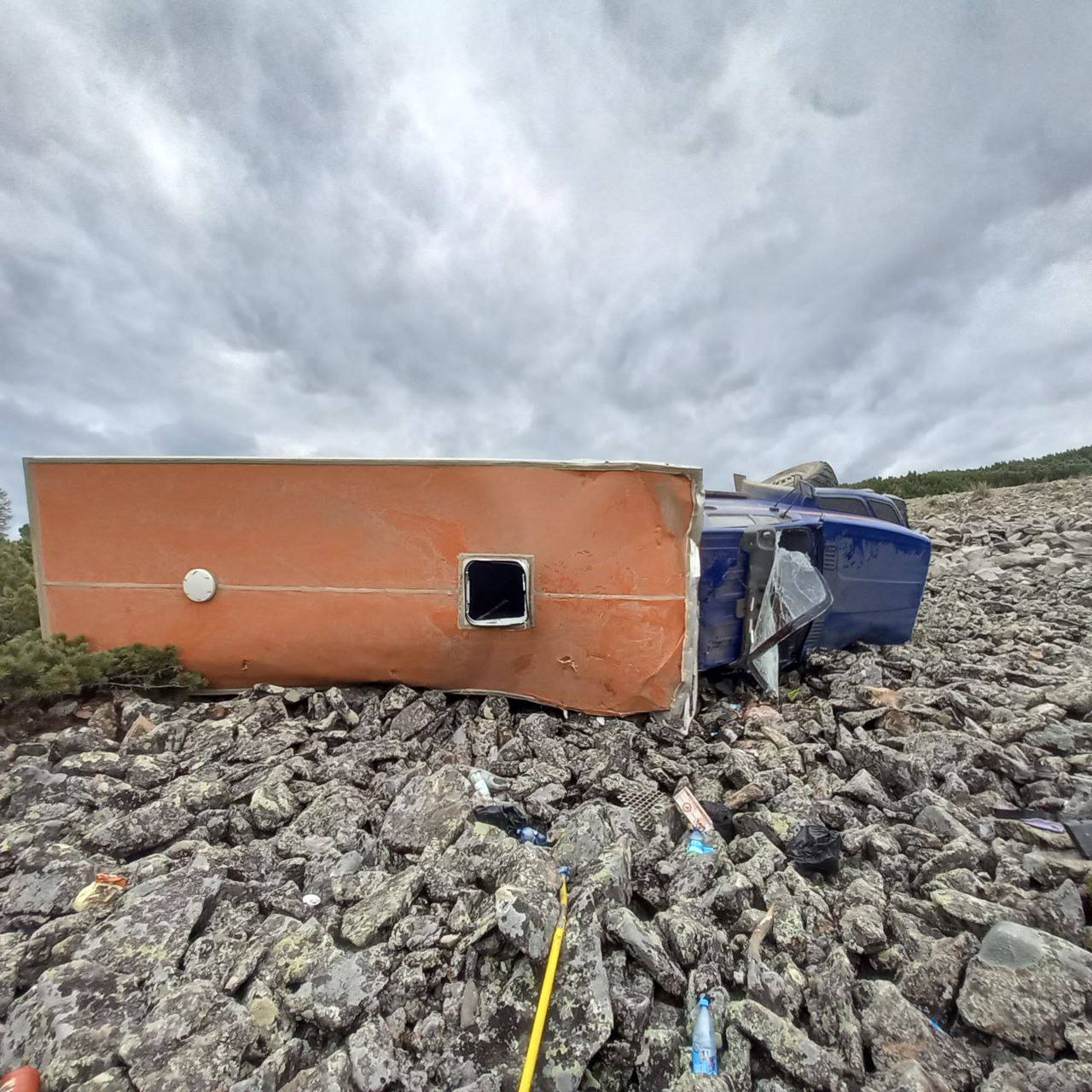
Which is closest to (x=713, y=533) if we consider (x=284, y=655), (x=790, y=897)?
(x=790, y=897)

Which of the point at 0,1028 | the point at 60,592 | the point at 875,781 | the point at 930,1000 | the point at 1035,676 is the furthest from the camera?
the point at 1035,676

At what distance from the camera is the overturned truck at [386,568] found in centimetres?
403

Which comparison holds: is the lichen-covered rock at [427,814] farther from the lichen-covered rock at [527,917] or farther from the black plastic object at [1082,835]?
the black plastic object at [1082,835]

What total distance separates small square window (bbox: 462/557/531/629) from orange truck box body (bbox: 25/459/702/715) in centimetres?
6

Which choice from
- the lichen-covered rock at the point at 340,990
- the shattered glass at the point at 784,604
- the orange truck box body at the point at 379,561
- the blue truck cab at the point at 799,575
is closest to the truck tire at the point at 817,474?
the blue truck cab at the point at 799,575

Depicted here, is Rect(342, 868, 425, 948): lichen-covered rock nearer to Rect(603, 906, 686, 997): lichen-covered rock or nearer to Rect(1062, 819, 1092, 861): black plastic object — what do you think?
Rect(603, 906, 686, 997): lichen-covered rock

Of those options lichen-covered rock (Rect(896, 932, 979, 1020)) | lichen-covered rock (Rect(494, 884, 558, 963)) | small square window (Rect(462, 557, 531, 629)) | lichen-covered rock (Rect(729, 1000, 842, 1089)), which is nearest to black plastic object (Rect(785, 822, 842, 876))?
lichen-covered rock (Rect(896, 932, 979, 1020))

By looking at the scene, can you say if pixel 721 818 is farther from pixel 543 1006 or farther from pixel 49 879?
pixel 49 879

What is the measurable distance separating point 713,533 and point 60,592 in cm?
489

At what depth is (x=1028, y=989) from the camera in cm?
177

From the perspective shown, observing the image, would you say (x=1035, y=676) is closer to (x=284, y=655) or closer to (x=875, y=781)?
(x=875, y=781)

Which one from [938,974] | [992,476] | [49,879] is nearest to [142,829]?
[49,879]

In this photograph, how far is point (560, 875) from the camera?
2.29 m

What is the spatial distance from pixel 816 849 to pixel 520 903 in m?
1.43
